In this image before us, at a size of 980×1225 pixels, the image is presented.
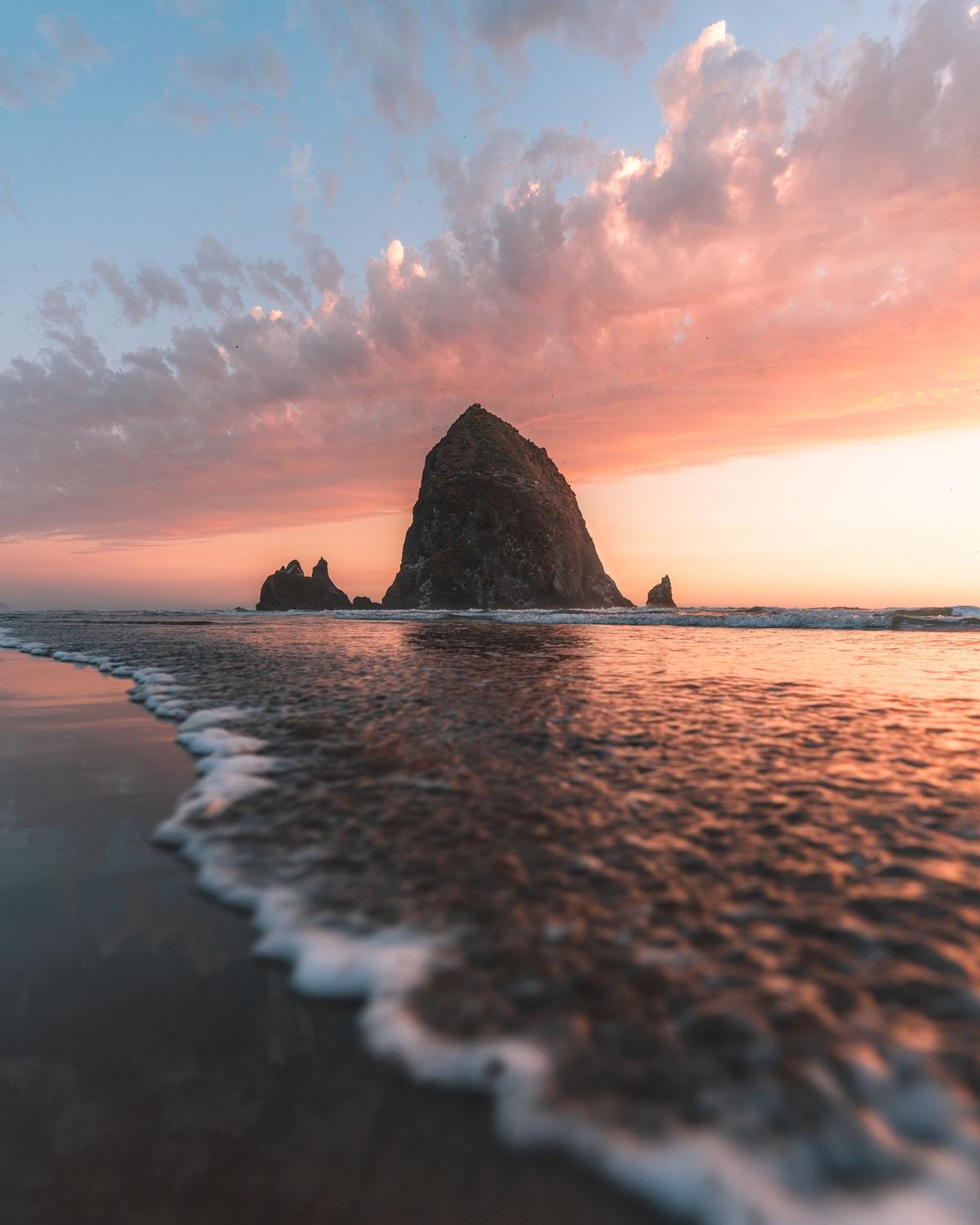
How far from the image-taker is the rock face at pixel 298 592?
8581cm

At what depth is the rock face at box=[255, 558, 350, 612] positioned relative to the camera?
85812mm

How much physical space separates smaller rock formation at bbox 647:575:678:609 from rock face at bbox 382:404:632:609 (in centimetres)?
1063

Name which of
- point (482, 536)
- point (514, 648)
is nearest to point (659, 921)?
point (514, 648)

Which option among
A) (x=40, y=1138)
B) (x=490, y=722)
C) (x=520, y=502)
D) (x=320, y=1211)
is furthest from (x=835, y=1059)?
(x=520, y=502)

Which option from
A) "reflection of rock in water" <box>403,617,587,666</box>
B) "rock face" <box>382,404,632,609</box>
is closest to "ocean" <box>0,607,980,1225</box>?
"reflection of rock in water" <box>403,617,587,666</box>

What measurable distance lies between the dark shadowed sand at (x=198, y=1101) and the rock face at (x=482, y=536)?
70.6m

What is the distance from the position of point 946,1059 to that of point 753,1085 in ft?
1.78

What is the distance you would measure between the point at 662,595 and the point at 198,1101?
75453 millimetres

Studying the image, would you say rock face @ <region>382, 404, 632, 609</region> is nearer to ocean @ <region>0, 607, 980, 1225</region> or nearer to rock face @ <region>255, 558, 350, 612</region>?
rock face @ <region>255, 558, 350, 612</region>

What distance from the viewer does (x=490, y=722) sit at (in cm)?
570

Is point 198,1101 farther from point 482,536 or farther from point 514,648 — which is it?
point 482,536

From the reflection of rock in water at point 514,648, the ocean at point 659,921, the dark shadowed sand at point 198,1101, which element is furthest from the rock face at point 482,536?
the dark shadowed sand at point 198,1101

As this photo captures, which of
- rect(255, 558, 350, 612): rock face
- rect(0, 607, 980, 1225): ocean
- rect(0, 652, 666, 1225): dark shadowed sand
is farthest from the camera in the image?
rect(255, 558, 350, 612): rock face

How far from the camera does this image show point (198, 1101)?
1.58 m
